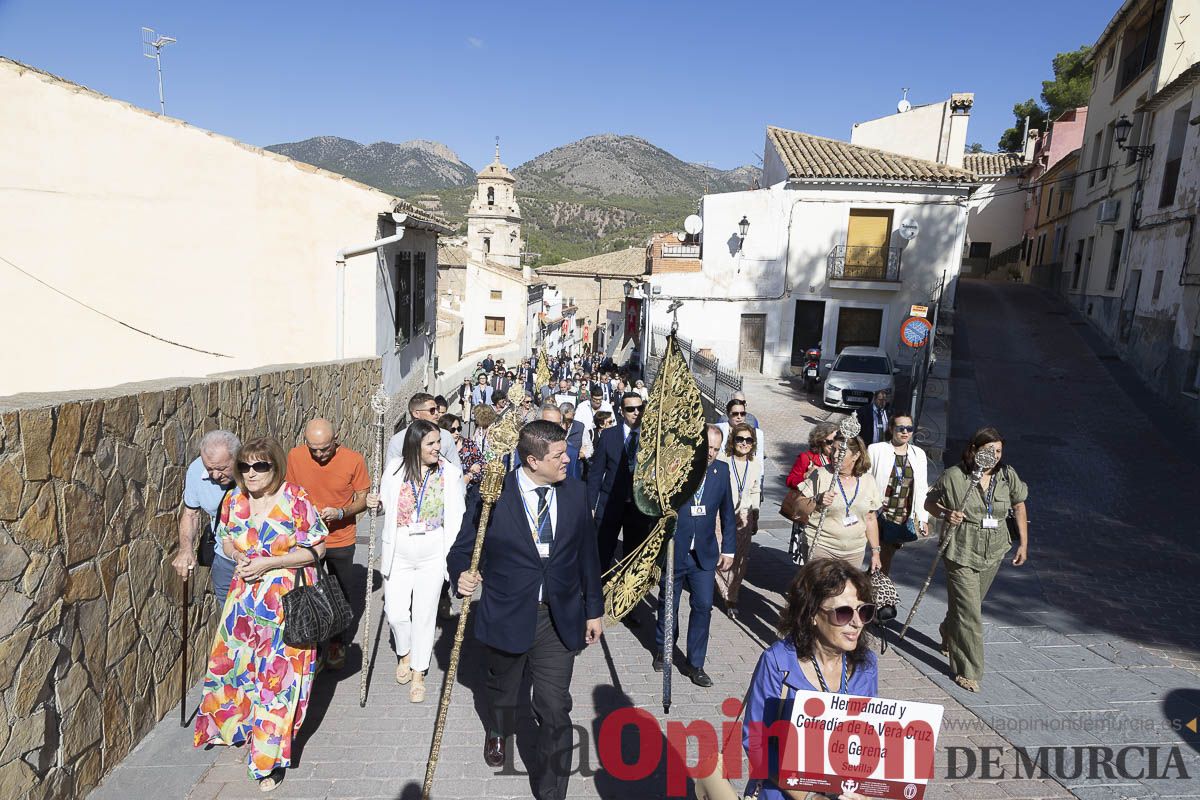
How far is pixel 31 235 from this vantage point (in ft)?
31.8

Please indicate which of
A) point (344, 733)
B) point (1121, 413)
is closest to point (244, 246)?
point (344, 733)

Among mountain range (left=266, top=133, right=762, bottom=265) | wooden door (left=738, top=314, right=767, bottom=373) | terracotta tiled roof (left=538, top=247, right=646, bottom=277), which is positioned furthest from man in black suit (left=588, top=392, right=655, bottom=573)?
mountain range (left=266, top=133, right=762, bottom=265)

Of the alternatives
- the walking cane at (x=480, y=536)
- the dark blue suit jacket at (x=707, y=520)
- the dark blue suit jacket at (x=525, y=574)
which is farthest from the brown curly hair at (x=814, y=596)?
the dark blue suit jacket at (x=707, y=520)

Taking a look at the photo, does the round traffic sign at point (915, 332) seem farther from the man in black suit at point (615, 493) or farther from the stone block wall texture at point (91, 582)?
the stone block wall texture at point (91, 582)

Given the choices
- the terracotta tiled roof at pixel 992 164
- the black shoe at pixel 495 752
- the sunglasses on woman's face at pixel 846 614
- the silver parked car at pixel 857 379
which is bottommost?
the black shoe at pixel 495 752

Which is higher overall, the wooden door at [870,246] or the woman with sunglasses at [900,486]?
the wooden door at [870,246]

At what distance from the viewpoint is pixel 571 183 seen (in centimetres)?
12700

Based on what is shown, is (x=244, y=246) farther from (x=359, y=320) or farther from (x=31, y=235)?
(x=31, y=235)

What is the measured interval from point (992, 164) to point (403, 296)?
35.9 metres

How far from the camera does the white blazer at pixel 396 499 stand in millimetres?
4555

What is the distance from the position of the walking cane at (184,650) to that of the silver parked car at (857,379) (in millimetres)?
14463

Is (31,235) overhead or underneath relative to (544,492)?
overhead

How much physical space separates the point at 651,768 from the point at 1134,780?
2.78 metres

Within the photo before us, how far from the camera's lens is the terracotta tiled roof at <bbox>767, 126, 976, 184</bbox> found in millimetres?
20391
